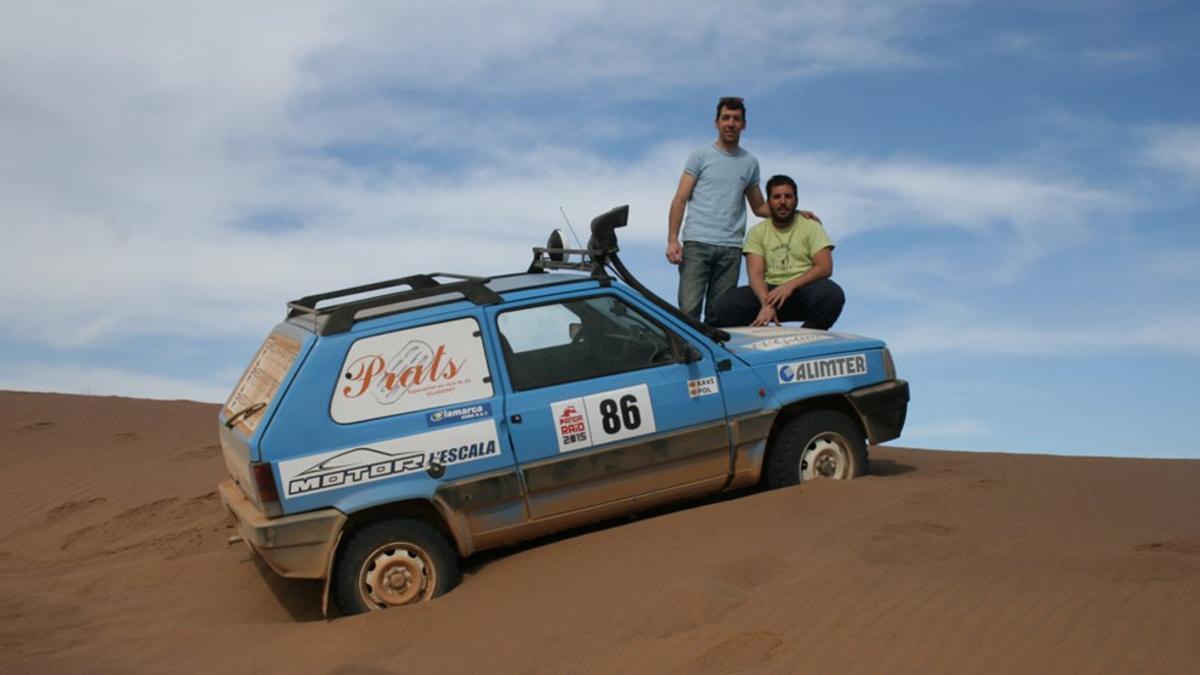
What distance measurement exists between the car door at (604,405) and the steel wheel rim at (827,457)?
0.65 m

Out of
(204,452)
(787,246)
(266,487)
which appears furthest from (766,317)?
(204,452)

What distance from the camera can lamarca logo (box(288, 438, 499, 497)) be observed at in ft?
23.3

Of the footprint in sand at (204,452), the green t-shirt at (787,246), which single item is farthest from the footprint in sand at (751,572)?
the footprint in sand at (204,452)

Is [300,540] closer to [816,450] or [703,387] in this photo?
[703,387]

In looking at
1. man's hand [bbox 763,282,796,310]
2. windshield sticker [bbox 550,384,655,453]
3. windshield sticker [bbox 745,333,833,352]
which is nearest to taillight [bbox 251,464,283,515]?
windshield sticker [bbox 550,384,655,453]

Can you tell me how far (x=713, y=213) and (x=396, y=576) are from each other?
4554 mm

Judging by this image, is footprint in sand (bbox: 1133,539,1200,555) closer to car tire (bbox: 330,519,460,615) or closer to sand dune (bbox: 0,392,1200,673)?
sand dune (bbox: 0,392,1200,673)

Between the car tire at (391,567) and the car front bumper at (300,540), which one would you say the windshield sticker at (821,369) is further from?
the car front bumper at (300,540)

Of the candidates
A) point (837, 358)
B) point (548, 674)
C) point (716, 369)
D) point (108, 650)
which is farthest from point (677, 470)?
point (108, 650)

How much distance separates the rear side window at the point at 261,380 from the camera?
24.4 feet

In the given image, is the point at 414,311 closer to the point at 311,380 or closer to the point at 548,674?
the point at 311,380

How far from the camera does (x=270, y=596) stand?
326 inches

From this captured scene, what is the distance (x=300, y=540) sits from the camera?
706 cm

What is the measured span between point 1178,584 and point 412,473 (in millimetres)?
4173
